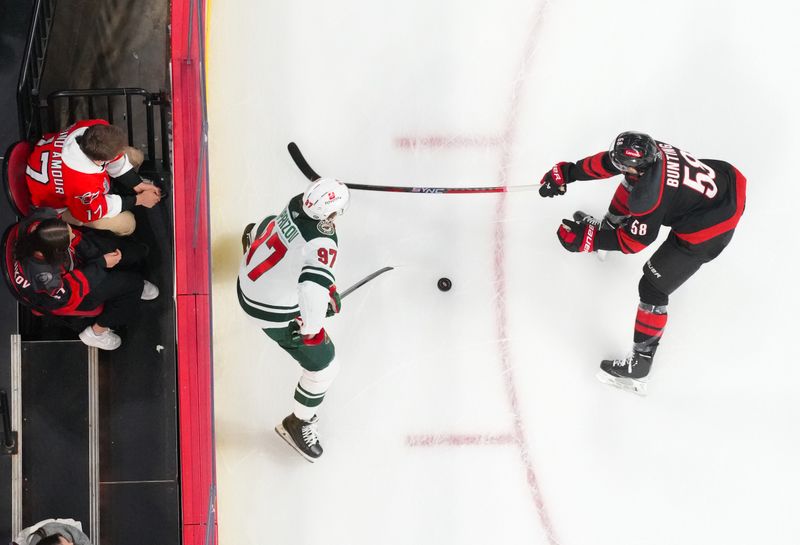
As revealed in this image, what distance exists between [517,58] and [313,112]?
1.02 m

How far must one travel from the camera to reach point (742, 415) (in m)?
3.66

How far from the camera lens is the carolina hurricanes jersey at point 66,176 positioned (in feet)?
9.50

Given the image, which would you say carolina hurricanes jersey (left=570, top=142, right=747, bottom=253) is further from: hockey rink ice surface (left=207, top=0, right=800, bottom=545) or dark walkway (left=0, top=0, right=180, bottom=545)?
dark walkway (left=0, top=0, right=180, bottom=545)

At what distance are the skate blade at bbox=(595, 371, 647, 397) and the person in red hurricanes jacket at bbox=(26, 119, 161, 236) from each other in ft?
7.50

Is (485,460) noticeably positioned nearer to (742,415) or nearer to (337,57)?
(742,415)

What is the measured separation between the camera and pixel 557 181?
332 cm

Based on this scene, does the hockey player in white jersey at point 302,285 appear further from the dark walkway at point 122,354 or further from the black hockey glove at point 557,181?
the black hockey glove at point 557,181

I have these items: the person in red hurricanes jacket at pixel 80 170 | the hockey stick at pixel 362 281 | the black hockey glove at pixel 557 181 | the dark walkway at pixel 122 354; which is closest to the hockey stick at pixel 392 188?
the black hockey glove at pixel 557 181

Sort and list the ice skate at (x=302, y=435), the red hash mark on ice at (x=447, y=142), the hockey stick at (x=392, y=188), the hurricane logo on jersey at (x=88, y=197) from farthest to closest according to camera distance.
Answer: the red hash mark on ice at (x=447, y=142) < the hockey stick at (x=392, y=188) < the ice skate at (x=302, y=435) < the hurricane logo on jersey at (x=88, y=197)

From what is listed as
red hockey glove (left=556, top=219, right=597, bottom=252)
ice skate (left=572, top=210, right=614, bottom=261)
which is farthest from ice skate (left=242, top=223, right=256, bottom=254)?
ice skate (left=572, top=210, right=614, bottom=261)

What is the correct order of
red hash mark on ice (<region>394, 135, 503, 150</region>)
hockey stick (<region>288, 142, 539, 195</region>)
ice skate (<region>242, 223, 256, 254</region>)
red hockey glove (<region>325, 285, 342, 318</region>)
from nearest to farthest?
red hockey glove (<region>325, 285, 342, 318</region>)
ice skate (<region>242, 223, 256, 254</region>)
hockey stick (<region>288, 142, 539, 195</region>)
red hash mark on ice (<region>394, 135, 503, 150</region>)

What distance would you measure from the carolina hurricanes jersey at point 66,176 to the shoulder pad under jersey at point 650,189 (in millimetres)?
2049

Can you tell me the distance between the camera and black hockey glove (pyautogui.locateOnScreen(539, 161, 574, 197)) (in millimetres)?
3318

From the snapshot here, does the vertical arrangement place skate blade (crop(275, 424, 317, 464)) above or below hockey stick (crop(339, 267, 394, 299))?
below
